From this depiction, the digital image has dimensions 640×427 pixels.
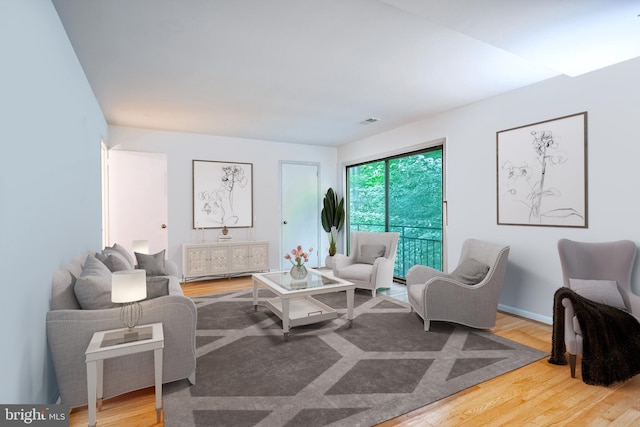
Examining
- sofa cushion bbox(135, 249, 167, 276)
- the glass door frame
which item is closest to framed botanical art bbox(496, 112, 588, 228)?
the glass door frame

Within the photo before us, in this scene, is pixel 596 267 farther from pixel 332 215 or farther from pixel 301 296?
pixel 332 215

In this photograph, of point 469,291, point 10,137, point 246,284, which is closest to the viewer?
point 10,137

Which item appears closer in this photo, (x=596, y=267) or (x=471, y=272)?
(x=596, y=267)

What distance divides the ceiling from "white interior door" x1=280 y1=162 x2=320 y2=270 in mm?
2378

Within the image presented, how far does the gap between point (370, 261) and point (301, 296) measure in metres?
1.96

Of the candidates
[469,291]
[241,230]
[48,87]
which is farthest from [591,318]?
[241,230]

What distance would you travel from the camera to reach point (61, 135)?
229 cm

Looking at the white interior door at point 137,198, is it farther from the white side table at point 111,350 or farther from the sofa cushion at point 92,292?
the white side table at point 111,350

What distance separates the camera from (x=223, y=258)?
5672 mm

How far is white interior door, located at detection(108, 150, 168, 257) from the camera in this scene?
5180 millimetres

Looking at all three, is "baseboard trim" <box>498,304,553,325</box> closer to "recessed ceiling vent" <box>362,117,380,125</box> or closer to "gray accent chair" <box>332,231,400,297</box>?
"gray accent chair" <box>332,231,400,297</box>

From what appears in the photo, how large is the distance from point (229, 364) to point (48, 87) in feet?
7.58

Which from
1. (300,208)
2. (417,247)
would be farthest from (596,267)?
(300,208)

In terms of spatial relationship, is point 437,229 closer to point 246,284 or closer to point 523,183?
point 523,183
